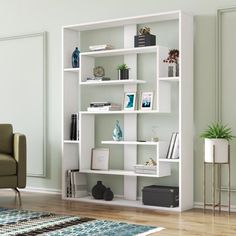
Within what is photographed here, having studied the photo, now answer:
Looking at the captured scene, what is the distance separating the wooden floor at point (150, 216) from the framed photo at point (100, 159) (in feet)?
1.64

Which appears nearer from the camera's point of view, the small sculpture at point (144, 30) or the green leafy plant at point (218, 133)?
the green leafy plant at point (218, 133)

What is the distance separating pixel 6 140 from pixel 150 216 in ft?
6.81

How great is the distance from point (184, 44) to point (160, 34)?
510 millimetres

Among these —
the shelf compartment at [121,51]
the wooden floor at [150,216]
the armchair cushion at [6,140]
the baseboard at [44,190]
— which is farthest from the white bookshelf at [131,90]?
the armchair cushion at [6,140]

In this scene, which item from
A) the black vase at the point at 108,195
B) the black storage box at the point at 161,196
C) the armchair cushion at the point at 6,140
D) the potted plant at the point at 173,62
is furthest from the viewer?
the armchair cushion at the point at 6,140

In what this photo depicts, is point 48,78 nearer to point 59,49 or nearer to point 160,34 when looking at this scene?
point 59,49

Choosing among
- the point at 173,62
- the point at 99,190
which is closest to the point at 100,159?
the point at 99,190

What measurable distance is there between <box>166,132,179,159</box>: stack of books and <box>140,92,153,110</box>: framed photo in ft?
1.39

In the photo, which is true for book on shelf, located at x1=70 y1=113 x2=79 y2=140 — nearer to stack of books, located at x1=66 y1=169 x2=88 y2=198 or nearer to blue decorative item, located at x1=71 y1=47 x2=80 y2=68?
stack of books, located at x1=66 y1=169 x2=88 y2=198

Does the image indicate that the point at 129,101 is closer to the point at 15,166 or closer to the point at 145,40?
the point at 145,40

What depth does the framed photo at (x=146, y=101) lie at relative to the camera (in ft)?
19.2

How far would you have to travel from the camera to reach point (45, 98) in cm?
690

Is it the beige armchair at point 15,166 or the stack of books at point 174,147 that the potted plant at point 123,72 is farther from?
the beige armchair at point 15,166

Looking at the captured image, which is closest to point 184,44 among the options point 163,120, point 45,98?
point 163,120
